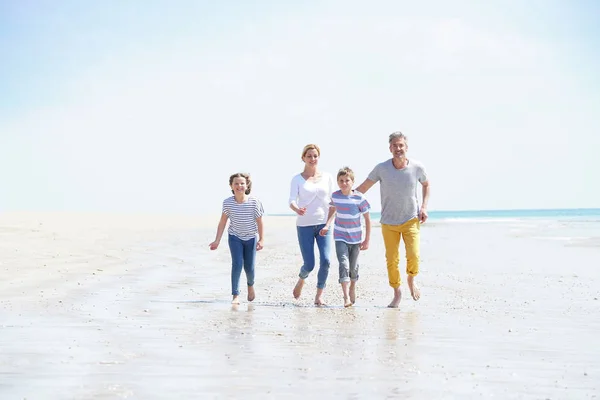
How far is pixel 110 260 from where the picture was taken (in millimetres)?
13000

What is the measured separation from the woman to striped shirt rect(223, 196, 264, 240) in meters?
0.51

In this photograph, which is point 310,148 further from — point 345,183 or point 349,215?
point 349,215

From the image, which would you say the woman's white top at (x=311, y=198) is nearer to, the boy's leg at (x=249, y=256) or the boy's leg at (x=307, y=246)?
the boy's leg at (x=307, y=246)

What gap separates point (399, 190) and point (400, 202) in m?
0.14

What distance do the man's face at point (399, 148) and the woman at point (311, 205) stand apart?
891mm

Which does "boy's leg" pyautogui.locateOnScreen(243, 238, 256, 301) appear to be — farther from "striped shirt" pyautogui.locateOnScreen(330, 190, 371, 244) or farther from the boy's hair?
the boy's hair

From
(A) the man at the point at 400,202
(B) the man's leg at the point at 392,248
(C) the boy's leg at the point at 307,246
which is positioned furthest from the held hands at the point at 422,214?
(C) the boy's leg at the point at 307,246

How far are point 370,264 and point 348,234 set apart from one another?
5.89 m

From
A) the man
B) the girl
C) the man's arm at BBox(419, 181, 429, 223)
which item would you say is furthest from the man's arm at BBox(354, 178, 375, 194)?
the girl

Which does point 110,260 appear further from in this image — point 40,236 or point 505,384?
point 505,384

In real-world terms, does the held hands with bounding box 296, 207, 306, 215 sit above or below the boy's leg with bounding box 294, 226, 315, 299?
above

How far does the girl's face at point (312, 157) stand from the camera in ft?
Answer: 26.7

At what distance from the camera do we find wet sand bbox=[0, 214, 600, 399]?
13.5 ft

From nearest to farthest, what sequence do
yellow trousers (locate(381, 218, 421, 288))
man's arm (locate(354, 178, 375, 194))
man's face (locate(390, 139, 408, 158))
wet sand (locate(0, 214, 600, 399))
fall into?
wet sand (locate(0, 214, 600, 399)), man's face (locate(390, 139, 408, 158)), yellow trousers (locate(381, 218, 421, 288)), man's arm (locate(354, 178, 375, 194))
